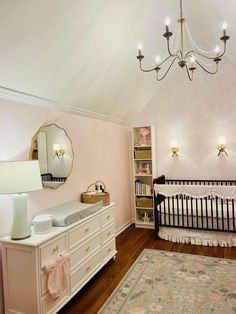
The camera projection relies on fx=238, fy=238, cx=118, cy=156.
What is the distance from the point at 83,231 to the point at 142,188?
2.18 m

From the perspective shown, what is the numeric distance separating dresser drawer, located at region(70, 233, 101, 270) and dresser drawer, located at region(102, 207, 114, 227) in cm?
19

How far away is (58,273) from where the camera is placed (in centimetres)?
205

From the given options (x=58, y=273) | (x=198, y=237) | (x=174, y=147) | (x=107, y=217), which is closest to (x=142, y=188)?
(x=174, y=147)

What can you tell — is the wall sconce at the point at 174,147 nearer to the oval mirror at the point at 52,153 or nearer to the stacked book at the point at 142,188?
the stacked book at the point at 142,188

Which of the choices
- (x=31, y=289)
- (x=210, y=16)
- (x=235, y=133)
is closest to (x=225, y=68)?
(x=235, y=133)

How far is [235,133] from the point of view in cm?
416

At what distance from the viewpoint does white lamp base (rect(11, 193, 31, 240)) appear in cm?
194

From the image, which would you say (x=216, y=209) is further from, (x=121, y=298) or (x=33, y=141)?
(x=33, y=141)

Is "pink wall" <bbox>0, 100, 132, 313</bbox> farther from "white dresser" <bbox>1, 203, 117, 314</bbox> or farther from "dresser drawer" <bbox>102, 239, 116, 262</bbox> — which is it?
"dresser drawer" <bbox>102, 239, 116, 262</bbox>

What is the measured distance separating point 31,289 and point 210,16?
3519mm

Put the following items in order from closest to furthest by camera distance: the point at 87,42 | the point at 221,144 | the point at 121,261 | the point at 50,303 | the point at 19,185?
the point at 19,185, the point at 50,303, the point at 87,42, the point at 121,261, the point at 221,144

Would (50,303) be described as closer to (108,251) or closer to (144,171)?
(108,251)

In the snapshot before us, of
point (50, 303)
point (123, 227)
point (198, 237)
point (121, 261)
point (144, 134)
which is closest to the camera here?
point (50, 303)

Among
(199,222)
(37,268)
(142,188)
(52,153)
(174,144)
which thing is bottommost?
(199,222)
